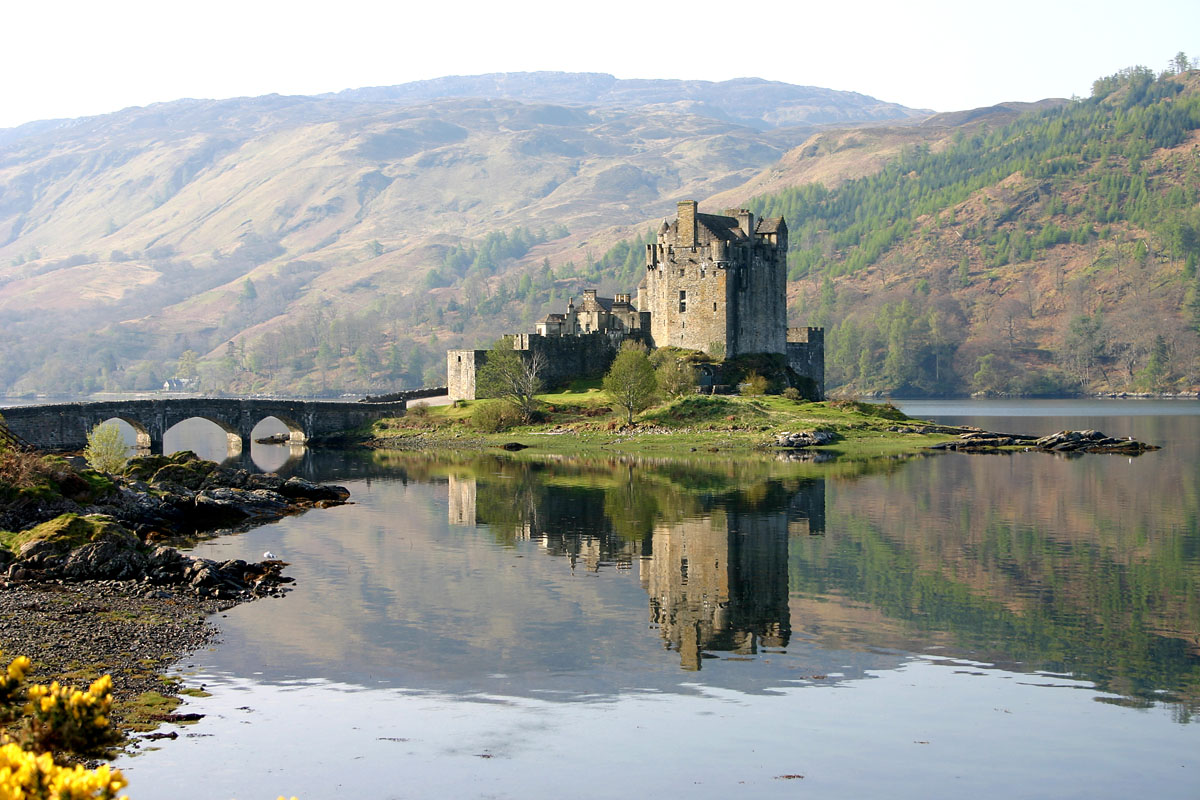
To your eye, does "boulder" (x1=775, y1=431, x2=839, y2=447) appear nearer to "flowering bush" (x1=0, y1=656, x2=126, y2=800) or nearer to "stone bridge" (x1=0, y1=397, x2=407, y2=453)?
"stone bridge" (x1=0, y1=397, x2=407, y2=453)

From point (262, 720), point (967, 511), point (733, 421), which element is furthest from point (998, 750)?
point (733, 421)

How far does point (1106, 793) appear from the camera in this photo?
2336 cm

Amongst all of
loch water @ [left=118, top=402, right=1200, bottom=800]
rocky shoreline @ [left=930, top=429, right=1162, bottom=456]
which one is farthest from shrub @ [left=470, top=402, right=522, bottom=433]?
loch water @ [left=118, top=402, right=1200, bottom=800]

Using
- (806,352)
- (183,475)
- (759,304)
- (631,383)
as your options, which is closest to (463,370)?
(631,383)

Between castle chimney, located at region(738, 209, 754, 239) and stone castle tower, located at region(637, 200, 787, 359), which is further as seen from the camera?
castle chimney, located at region(738, 209, 754, 239)

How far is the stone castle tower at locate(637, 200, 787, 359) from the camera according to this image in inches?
4141

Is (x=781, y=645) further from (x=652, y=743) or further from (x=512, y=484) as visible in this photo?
(x=512, y=484)

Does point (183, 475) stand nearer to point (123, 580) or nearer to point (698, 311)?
point (123, 580)

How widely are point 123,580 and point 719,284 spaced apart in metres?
70.8

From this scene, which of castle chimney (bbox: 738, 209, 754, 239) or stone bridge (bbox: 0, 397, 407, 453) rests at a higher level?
castle chimney (bbox: 738, 209, 754, 239)

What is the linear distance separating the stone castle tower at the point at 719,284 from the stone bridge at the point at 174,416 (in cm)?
2677

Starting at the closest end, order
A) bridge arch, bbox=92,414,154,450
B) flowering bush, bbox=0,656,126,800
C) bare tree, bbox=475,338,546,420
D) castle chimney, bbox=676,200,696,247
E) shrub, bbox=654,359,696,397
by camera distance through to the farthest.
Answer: flowering bush, bbox=0,656,126,800
bridge arch, bbox=92,414,154,450
shrub, bbox=654,359,696,397
bare tree, bbox=475,338,546,420
castle chimney, bbox=676,200,696,247

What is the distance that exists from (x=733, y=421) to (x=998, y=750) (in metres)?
70.9

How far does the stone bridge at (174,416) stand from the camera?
89812mm
